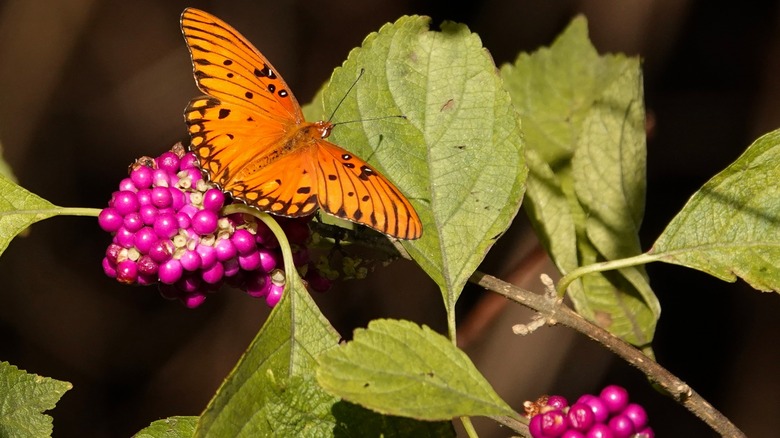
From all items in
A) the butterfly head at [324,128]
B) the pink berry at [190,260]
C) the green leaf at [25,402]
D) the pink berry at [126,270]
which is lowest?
the green leaf at [25,402]

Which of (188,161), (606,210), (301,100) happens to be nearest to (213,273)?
(188,161)

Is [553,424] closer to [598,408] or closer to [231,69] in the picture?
[598,408]

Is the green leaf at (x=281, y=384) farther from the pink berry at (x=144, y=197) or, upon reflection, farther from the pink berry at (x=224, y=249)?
the pink berry at (x=144, y=197)

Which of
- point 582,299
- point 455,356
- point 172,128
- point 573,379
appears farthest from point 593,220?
point 172,128

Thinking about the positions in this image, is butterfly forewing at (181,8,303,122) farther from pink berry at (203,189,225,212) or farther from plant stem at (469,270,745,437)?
plant stem at (469,270,745,437)

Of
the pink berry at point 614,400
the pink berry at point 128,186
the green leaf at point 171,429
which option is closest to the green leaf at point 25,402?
the green leaf at point 171,429
